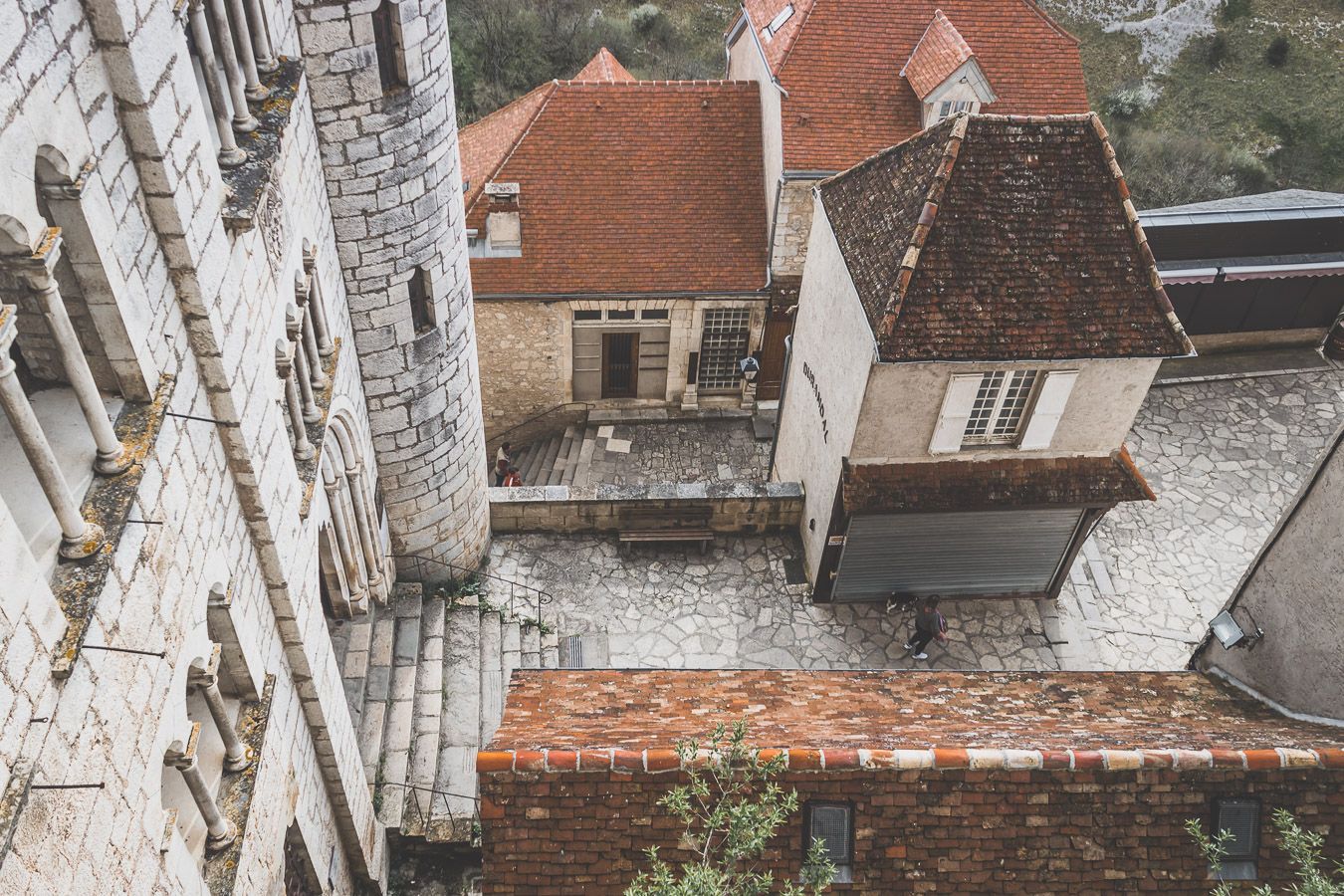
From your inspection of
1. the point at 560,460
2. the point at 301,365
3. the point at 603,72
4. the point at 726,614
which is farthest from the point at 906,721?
the point at 603,72

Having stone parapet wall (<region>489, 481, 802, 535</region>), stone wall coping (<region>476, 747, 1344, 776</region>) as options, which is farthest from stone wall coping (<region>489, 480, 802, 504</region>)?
stone wall coping (<region>476, 747, 1344, 776</region>)

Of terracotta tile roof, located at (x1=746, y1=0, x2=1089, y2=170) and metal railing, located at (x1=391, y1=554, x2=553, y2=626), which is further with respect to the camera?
terracotta tile roof, located at (x1=746, y1=0, x2=1089, y2=170)

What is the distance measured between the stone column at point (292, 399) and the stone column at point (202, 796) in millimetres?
2830

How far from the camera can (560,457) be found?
17.9 meters

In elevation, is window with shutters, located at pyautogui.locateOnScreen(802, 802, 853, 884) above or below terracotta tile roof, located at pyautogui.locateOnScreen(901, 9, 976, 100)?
below

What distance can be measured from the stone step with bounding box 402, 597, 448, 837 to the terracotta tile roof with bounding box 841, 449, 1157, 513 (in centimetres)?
550

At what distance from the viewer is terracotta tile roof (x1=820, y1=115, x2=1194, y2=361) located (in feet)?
35.8

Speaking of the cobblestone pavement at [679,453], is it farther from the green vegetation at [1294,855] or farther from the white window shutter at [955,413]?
the green vegetation at [1294,855]

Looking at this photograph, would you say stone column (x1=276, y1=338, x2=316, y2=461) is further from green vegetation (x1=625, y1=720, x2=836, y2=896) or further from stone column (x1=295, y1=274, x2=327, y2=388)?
green vegetation (x1=625, y1=720, x2=836, y2=896)

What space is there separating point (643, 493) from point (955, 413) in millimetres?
4899

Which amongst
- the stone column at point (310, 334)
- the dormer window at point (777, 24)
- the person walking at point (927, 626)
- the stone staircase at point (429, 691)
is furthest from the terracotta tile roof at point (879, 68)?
the stone column at point (310, 334)

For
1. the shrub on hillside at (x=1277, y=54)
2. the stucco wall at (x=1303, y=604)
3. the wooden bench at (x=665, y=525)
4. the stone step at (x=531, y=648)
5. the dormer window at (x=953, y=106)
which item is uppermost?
the dormer window at (x=953, y=106)

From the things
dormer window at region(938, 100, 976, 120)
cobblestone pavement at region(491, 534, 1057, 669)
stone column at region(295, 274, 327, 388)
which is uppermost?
stone column at region(295, 274, 327, 388)

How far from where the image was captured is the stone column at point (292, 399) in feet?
24.7
